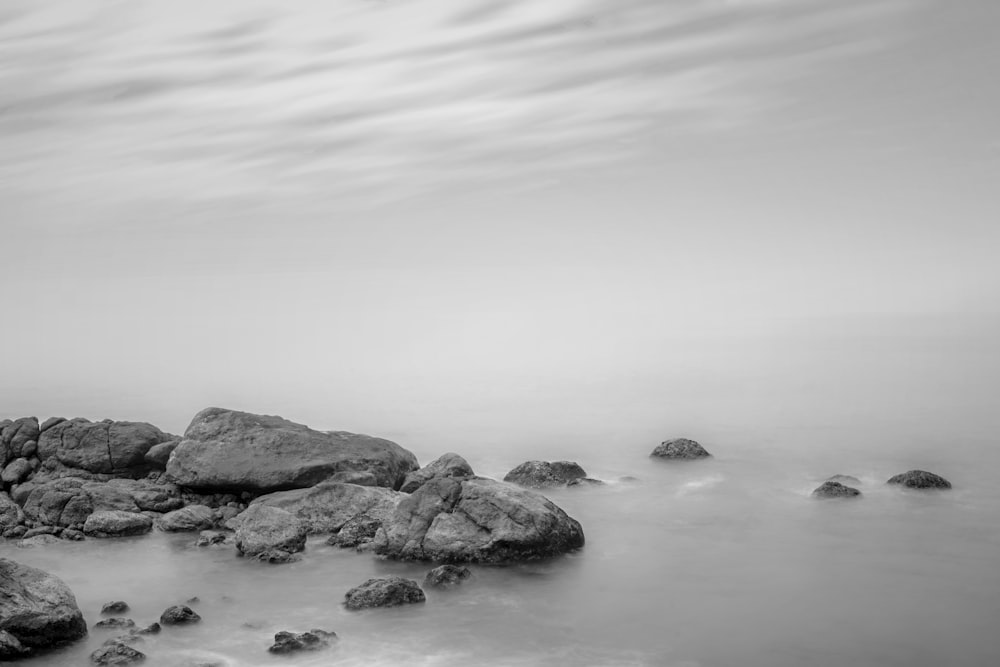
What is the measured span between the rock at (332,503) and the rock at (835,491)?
1670cm

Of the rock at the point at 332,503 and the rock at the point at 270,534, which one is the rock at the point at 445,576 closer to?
the rock at the point at 270,534

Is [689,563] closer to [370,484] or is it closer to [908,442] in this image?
[370,484]

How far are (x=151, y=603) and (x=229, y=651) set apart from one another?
5163 millimetres

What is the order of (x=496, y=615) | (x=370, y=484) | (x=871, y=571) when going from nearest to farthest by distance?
1. (x=496, y=615)
2. (x=871, y=571)
3. (x=370, y=484)

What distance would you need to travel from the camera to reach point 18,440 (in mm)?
43594

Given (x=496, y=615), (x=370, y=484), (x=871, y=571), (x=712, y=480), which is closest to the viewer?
(x=496, y=615)

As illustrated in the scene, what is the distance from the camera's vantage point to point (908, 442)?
54812 millimetres

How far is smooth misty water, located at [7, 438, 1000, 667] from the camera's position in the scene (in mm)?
24453

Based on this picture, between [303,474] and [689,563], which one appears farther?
[303,474]

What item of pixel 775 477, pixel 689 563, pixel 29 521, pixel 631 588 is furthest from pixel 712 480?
pixel 29 521

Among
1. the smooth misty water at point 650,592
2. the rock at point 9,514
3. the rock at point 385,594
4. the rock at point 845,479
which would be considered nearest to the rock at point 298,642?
the smooth misty water at point 650,592

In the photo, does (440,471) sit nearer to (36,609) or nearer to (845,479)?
(36,609)

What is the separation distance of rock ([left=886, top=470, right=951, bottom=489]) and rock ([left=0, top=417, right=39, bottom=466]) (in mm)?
35981

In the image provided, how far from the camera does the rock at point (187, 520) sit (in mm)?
35844
